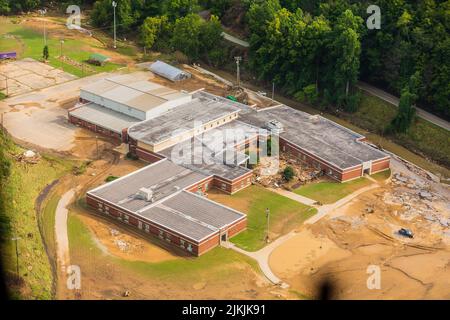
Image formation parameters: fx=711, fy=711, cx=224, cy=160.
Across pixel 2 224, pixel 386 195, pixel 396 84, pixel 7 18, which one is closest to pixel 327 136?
pixel 386 195

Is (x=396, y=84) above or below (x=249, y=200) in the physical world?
above

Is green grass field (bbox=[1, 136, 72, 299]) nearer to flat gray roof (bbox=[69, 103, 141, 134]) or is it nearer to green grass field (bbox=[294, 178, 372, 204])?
flat gray roof (bbox=[69, 103, 141, 134])

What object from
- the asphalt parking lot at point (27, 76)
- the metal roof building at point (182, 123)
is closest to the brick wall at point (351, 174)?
→ the metal roof building at point (182, 123)

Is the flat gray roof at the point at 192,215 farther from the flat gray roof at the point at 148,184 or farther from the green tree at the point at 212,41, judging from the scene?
the green tree at the point at 212,41

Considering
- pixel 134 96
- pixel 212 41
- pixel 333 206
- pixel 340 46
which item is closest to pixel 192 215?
pixel 333 206

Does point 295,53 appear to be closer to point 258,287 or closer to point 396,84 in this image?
point 396,84

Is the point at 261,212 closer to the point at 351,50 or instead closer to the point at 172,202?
the point at 172,202
